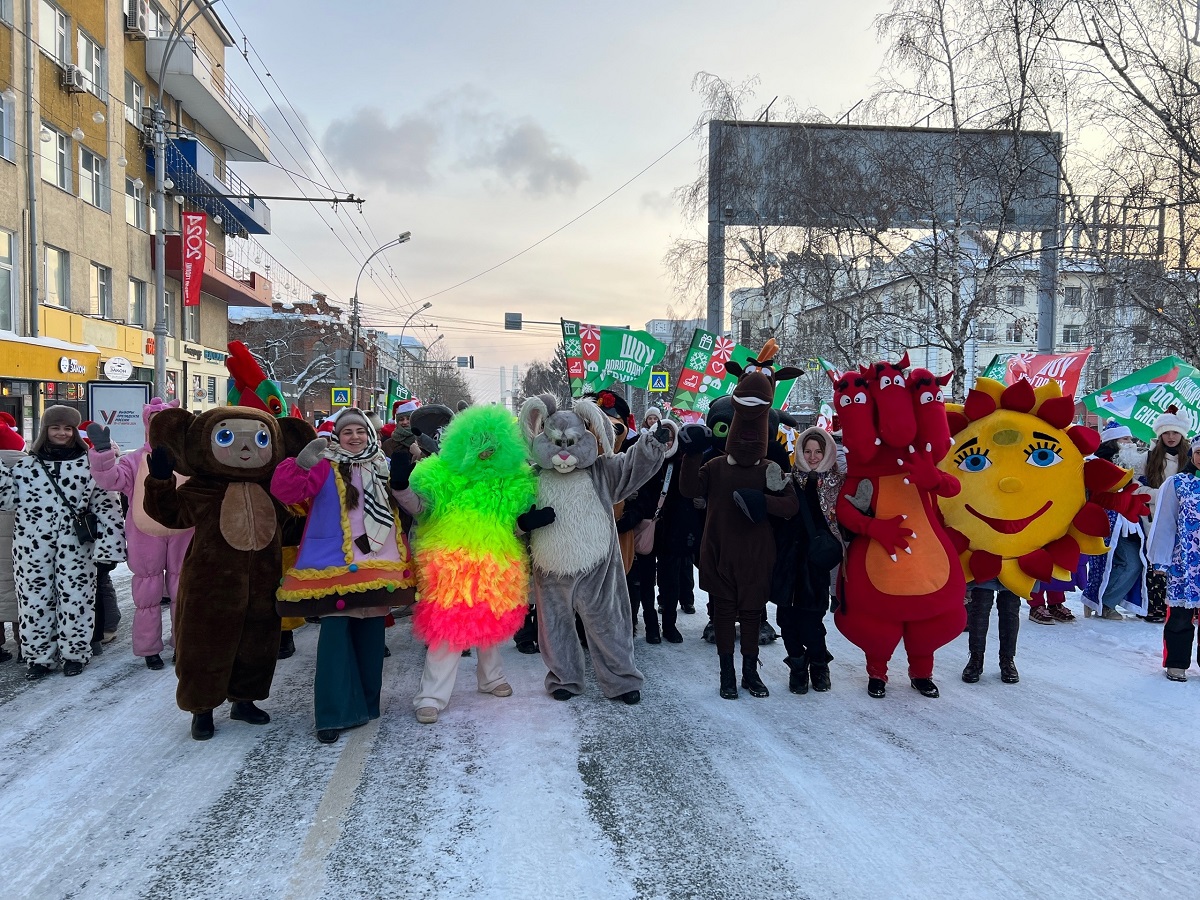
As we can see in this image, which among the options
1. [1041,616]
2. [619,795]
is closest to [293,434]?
[619,795]

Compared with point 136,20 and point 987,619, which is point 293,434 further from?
point 136,20

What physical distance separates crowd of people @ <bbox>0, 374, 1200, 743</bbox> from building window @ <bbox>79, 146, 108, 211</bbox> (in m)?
16.4

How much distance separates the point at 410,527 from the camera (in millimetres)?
5062

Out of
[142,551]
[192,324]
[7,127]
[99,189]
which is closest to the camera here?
[142,551]

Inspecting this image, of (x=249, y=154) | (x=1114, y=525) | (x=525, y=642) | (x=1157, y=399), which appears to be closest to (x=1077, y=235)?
(x=1157, y=399)

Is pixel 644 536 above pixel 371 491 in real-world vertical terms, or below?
below

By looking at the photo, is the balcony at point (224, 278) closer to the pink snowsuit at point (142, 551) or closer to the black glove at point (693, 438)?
the pink snowsuit at point (142, 551)

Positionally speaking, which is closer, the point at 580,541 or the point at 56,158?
the point at 580,541

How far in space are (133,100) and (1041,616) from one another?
2471 cm

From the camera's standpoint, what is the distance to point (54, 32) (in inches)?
701

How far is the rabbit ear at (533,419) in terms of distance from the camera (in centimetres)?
483

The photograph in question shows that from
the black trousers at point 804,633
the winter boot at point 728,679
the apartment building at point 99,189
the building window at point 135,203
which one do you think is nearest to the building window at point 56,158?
the apartment building at point 99,189

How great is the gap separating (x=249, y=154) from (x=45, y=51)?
1250 centimetres

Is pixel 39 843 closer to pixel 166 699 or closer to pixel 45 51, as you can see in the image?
pixel 166 699
